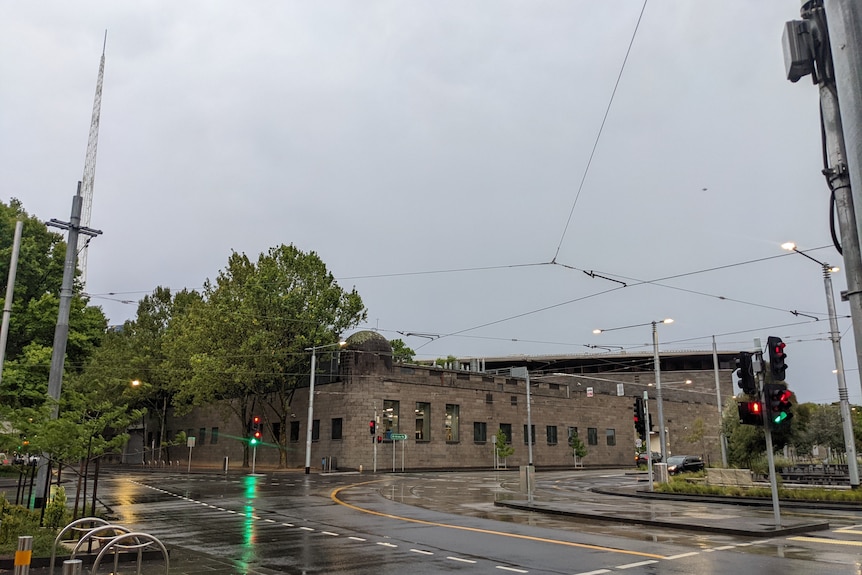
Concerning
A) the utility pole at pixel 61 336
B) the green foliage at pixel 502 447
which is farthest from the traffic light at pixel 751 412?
the green foliage at pixel 502 447

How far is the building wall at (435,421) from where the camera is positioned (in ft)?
171

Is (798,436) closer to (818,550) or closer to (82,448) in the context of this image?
(818,550)

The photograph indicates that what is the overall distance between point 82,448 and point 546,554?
1017cm

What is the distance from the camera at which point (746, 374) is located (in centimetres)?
1778

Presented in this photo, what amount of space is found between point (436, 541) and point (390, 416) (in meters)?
39.5

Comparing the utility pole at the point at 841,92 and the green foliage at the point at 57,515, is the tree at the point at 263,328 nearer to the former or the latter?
the green foliage at the point at 57,515

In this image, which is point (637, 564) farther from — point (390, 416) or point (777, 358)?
point (390, 416)

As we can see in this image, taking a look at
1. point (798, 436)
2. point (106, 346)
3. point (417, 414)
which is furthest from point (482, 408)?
point (106, 346)

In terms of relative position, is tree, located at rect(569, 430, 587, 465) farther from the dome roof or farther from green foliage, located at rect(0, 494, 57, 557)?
green foliage, located at rect(0, 494, 57, 557)

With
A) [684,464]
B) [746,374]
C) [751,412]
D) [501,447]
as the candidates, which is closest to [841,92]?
[751,412]

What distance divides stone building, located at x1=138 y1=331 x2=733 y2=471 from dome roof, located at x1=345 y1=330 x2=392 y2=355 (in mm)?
86

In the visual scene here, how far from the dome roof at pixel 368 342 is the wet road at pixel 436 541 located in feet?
98.8

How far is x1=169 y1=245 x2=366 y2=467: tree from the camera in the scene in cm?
4909

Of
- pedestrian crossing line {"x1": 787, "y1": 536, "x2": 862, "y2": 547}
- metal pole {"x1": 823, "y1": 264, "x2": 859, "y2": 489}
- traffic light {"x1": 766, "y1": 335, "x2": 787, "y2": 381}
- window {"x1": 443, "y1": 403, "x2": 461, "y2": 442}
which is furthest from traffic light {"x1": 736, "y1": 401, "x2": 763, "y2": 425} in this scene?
window {"x1": 443, "y1": 403, "x2": 461, "y2": 442}
